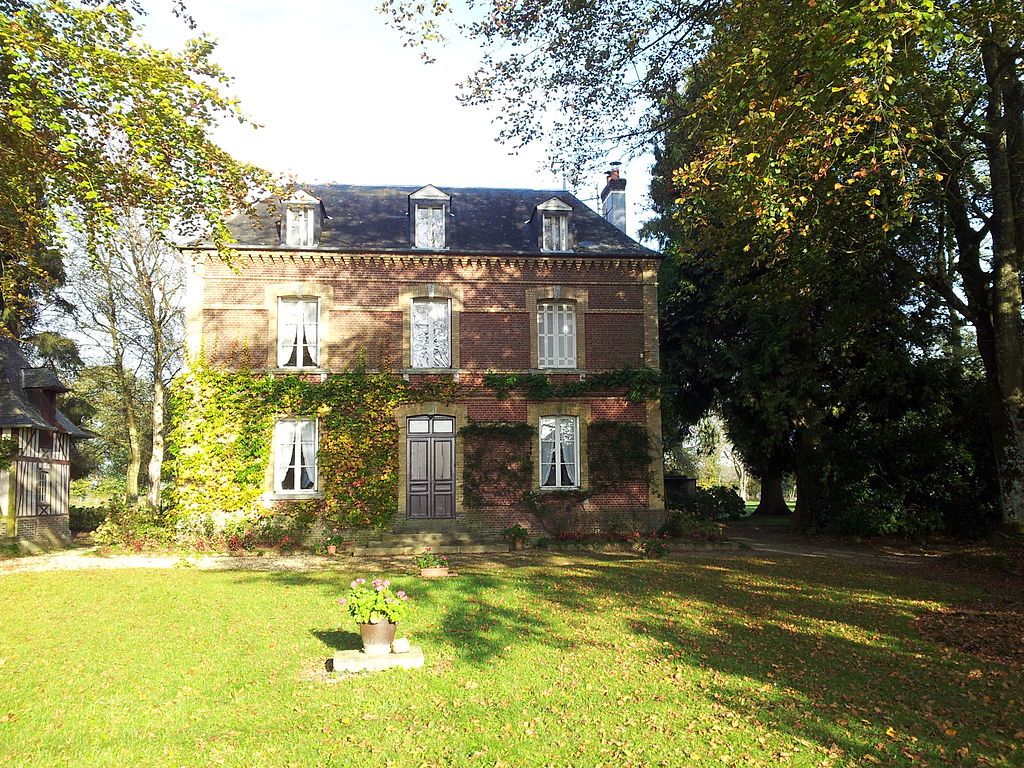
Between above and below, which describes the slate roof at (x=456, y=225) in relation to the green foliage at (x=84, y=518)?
above

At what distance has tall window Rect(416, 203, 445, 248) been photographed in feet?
60.6

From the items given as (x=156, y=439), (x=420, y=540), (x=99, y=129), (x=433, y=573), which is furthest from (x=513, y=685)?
(x=156, y=439)

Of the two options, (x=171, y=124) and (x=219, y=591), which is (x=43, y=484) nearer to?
(x=219, y=591)

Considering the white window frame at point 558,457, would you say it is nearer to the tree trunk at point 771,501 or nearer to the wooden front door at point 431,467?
the wooden front door at point 431,467

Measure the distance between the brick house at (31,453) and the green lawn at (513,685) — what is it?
879cm

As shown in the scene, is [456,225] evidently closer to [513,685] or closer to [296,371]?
[296,371]

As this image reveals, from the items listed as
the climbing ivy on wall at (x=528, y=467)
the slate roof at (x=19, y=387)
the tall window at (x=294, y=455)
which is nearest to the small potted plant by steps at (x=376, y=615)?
the climbing ivy on wall at (x=528, y=467)

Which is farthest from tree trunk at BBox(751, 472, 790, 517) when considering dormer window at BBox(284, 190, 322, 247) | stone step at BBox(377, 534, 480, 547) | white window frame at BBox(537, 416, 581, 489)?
dormer window at BBox(284, 190, 322, 247)

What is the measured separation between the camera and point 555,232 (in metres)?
18.9

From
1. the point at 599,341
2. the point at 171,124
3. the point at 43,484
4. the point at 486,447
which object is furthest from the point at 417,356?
the point at 43,484

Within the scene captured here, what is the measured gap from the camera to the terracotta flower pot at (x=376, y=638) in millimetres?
7098

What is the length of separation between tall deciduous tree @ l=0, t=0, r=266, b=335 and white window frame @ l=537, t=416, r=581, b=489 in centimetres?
982

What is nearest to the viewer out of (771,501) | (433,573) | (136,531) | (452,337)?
(433,573)

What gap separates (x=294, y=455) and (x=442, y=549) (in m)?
4.29
